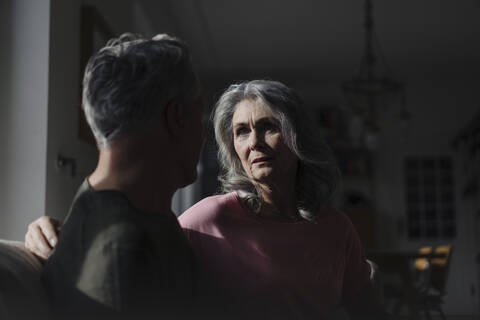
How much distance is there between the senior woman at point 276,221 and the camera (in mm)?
1450

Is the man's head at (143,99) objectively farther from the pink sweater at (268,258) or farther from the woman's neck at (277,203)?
the woman's neck at (277,203)

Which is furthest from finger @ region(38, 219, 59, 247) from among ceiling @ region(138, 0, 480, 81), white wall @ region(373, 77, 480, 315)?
white wall @ region(373, 77, 480, 315)

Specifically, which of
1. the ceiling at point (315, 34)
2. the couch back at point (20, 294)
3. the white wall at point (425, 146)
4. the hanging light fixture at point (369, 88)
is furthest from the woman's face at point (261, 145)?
the white wall at point (425, 146)

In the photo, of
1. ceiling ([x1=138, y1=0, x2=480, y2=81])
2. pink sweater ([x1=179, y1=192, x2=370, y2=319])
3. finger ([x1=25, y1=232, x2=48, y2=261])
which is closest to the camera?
finger ([x1=25, y1=232, x2=48, y2=261])

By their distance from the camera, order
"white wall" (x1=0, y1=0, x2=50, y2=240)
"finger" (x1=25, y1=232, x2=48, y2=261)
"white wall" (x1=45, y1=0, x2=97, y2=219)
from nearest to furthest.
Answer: "finger" (x1=25, y1=232, x2=48, y2=261)
"white wall" (x1=0, y1=0, x2=50, y2=240)
"white wall" (x1=45, y1=0, x2=97, y2=219)

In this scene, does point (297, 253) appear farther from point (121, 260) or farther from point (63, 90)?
point (63, 90)

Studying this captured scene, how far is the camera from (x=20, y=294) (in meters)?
0.85

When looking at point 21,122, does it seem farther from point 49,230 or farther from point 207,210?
point 49,230

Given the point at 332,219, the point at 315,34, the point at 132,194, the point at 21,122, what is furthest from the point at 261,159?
the point at 315,34

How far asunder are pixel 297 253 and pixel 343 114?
7.48 meters

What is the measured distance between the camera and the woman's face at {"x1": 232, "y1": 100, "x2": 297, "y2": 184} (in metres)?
1.64

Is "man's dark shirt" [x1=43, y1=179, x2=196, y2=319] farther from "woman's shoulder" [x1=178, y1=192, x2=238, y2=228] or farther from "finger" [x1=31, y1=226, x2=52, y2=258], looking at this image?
"woman's shoulder" [x1=178, y1=192, x2=238, y2=228]

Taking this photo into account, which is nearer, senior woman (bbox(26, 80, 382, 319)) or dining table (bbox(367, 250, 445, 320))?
senior woman (bbox(26, 80, 382, 319))

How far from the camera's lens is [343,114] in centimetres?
880
